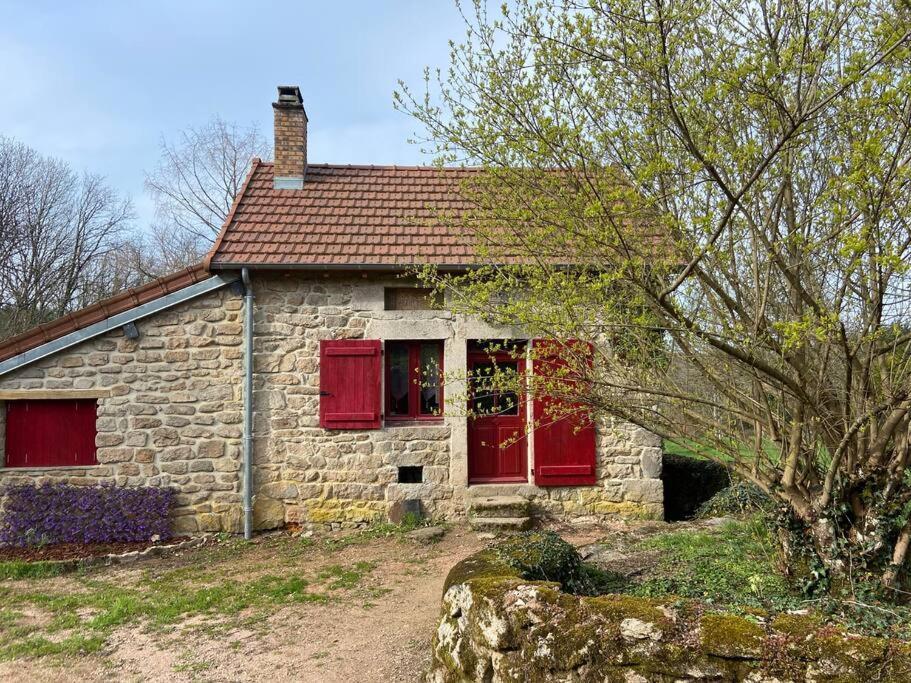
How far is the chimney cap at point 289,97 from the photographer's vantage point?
810cm

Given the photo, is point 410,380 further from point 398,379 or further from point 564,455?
point 564,455

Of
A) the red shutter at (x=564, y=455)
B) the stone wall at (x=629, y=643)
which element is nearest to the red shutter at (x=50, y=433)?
the red shutter at (x=564, y=455)

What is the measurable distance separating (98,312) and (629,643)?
6.62 metres

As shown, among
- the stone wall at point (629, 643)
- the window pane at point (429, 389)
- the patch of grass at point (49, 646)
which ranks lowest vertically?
the patch of grass at point (49, 646)

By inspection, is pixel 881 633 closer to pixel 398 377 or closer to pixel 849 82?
pixel 849 82

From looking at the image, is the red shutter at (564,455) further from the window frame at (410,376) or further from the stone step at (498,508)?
the window frame at (410,376)

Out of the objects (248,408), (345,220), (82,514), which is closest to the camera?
(82,514)

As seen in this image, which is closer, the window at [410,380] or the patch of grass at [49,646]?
the patch of grass at [49,646]

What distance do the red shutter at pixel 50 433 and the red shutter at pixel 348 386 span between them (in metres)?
2.72

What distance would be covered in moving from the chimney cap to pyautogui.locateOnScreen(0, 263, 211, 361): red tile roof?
109 inches

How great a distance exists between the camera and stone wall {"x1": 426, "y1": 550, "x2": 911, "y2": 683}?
252cm

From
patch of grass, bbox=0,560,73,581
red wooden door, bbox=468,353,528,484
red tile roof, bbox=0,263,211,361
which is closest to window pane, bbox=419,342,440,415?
red wooden door, bbox=468,353,528,484

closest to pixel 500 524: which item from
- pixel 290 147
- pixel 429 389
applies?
pixel 429 389

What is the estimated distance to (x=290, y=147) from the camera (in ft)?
27.1
